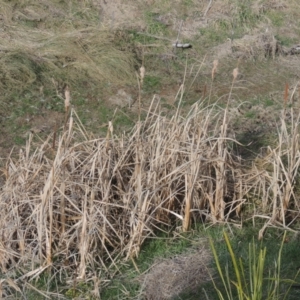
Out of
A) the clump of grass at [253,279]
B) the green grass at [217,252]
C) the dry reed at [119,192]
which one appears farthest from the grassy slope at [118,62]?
the clump of grass at [253,279]

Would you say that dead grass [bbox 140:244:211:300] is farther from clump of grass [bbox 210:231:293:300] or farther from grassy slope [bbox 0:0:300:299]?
grassy slope [bbox 0:0:300:299]

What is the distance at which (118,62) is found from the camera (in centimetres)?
752

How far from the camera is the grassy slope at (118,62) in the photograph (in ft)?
22.4

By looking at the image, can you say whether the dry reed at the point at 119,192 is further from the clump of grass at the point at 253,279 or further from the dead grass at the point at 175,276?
the clump of grass at the point at 253,279

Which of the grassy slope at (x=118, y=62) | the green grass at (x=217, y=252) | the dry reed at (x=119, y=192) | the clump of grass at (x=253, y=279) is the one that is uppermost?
the clump of grass at (x=253, y=279)

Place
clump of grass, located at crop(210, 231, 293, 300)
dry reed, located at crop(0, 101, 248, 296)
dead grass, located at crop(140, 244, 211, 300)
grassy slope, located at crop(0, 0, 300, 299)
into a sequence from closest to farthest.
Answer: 1. clump of grass, located at crop(210, 231, 293, 300)
2. dead grass, located at crop(140, 244, 211, 300)
3. dry reed, located at crop(0, 101, 248, 296)
4. grassy slope, located at crop(0, 0, 300, 299)

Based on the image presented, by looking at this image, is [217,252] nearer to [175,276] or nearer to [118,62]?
[175,276]

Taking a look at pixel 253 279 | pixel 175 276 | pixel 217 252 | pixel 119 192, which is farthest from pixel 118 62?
pixel 253 279

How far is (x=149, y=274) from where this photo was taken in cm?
439

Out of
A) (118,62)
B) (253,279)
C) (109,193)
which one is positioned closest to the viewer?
(253,279)

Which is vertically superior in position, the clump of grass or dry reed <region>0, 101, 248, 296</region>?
the clump of grass

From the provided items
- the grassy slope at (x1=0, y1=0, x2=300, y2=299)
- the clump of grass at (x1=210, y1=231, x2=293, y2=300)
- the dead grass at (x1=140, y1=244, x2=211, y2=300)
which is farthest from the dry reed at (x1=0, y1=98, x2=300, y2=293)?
the grassy slope at (x1=0, y1=0, x2=300, y2=299)

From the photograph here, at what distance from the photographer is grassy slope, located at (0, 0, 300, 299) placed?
682 centimetres

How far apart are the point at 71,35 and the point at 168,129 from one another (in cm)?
331
